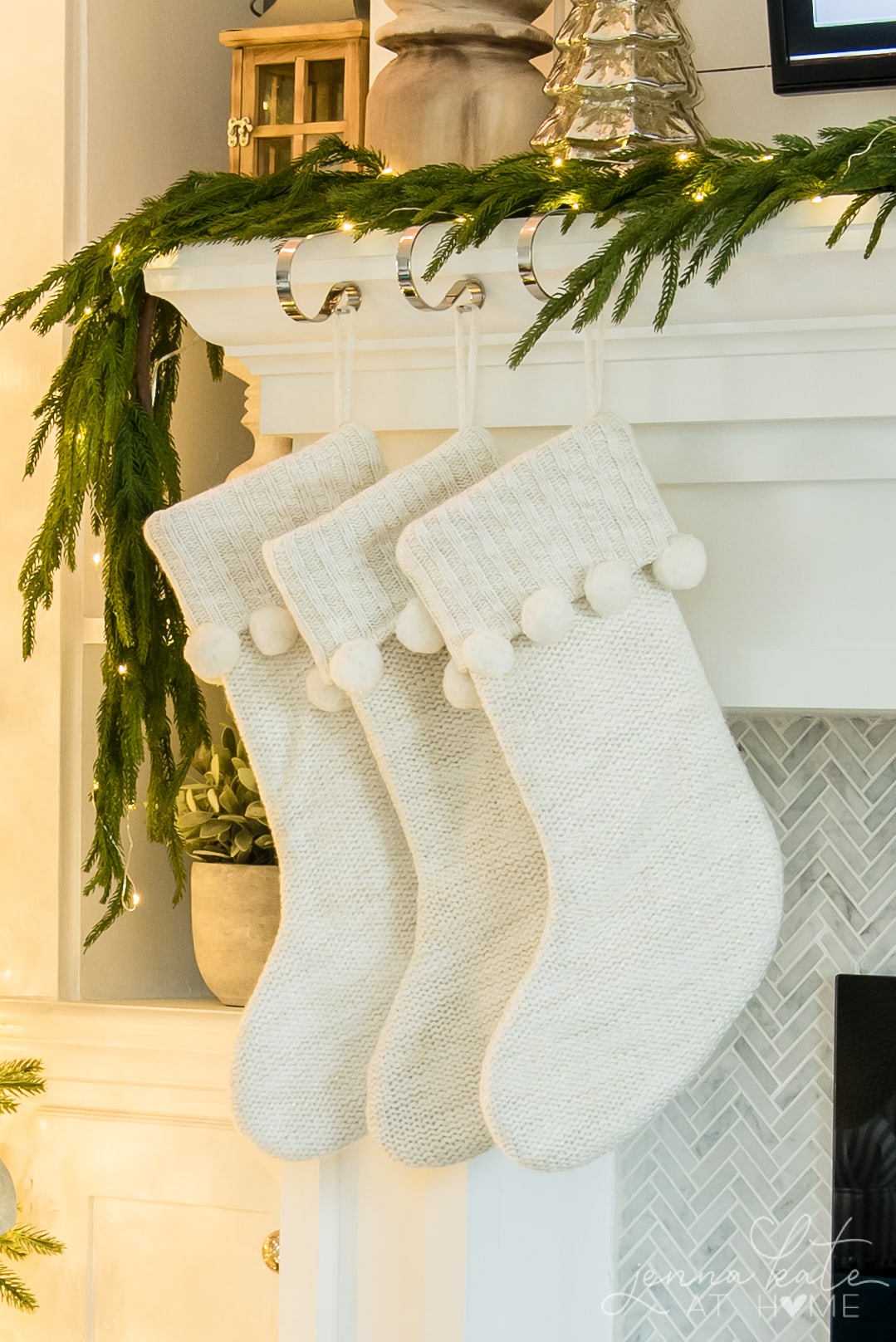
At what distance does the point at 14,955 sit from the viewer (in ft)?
4.87

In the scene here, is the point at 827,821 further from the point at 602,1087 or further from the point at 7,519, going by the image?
the point at 7,519

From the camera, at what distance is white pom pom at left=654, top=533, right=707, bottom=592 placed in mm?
938

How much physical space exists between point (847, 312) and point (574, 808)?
391mm

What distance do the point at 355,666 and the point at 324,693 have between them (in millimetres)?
69

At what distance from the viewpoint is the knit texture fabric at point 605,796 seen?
3.04ft

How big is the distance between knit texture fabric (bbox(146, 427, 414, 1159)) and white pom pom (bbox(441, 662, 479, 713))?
0.15m

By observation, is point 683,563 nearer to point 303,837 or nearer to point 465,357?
point 465,357

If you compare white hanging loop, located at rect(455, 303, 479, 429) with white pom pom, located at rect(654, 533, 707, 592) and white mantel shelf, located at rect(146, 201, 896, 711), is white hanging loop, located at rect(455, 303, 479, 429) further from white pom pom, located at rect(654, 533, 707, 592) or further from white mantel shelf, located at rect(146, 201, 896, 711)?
white pom pom, located at rect(654, 533, 707, 592)

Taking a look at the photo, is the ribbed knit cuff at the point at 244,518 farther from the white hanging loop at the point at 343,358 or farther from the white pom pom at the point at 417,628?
the white pom pom at the point at 417,628

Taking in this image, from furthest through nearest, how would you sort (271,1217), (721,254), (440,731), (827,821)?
1. (271,1217)
2. (827,821)
3. (440,731)
4. (721,254)

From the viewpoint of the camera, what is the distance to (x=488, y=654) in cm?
92

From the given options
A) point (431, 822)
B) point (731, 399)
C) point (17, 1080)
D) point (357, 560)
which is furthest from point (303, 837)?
point (17, 1080)

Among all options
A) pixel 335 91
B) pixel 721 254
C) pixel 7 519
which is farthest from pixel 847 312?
pixel 7 519

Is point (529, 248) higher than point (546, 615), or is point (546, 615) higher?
point (529, 248)
